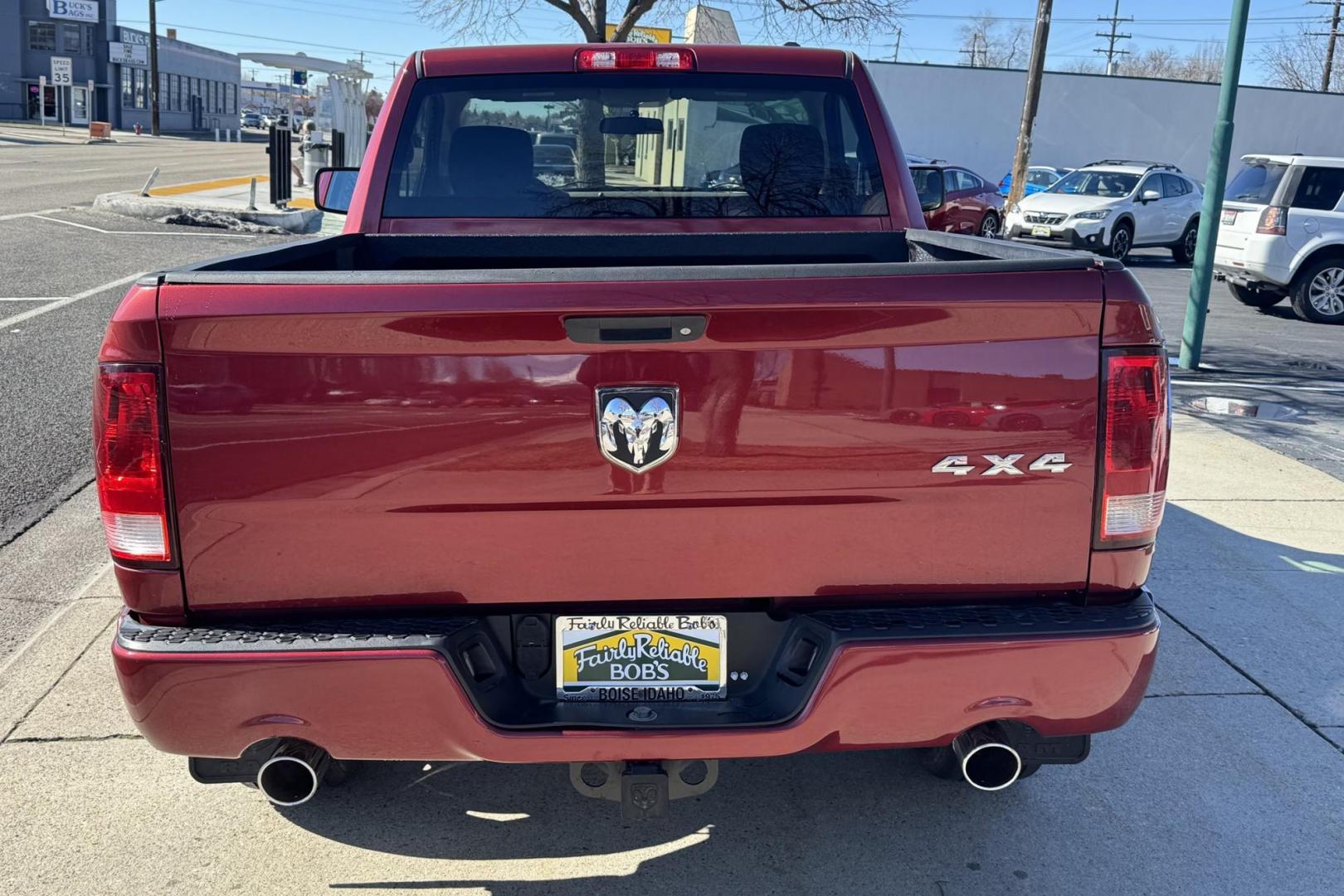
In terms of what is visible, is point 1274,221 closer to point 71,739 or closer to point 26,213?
point 71,739

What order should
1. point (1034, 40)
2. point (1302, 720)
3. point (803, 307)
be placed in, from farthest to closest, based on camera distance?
point (1034, 40) < point (1302, 720) < point (803, 307)

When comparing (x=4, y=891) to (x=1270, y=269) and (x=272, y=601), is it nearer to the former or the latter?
(x=272, y=601)

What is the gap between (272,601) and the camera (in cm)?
257

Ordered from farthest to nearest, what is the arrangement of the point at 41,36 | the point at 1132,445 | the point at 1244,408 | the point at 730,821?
the point at 41,36 → the point at 1244,408 → the point at 730,821 → the point at 1132,445

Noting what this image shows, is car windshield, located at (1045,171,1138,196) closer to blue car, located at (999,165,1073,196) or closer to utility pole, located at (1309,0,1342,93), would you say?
blue car, located at (999,165,1073,196)

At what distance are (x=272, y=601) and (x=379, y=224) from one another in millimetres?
1868

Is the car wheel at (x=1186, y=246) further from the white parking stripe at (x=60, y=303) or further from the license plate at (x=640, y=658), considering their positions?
the license plate at (x=640, y=658)

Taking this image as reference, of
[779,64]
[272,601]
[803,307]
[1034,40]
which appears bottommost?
[272,601]

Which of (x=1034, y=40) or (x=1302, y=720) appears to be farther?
(x=1034, y=40)

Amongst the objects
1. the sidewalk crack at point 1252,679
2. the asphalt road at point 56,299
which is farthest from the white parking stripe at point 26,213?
the sidewalk crack at point 1252,679

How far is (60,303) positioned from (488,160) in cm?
819

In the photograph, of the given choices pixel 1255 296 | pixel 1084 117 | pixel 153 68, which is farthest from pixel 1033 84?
pixel 153 68

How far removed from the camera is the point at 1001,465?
2.54 meters

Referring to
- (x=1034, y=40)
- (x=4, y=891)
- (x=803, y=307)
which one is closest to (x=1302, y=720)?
(x=803, y=307)
